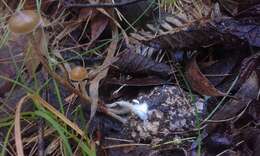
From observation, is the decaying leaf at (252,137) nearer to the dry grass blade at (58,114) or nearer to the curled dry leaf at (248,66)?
the curled dry leaf at (248,66)

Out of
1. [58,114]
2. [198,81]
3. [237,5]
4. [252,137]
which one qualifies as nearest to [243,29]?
[237,5]

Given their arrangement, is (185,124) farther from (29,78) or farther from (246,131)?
(29,78)

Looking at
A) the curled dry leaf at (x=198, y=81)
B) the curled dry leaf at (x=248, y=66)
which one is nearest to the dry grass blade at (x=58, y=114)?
the curled dry leaf at (x=198, y=81)

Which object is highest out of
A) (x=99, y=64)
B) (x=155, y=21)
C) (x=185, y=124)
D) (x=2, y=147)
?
(x=155, y=21)

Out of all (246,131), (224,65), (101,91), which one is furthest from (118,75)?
(246,131)

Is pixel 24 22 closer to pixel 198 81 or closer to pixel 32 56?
pixel 32 56

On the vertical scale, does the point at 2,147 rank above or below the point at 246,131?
below

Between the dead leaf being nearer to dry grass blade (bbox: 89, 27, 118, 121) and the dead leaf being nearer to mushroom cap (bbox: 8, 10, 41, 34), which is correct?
dry grass blade (bbox: 89, 27, 118, 121)
